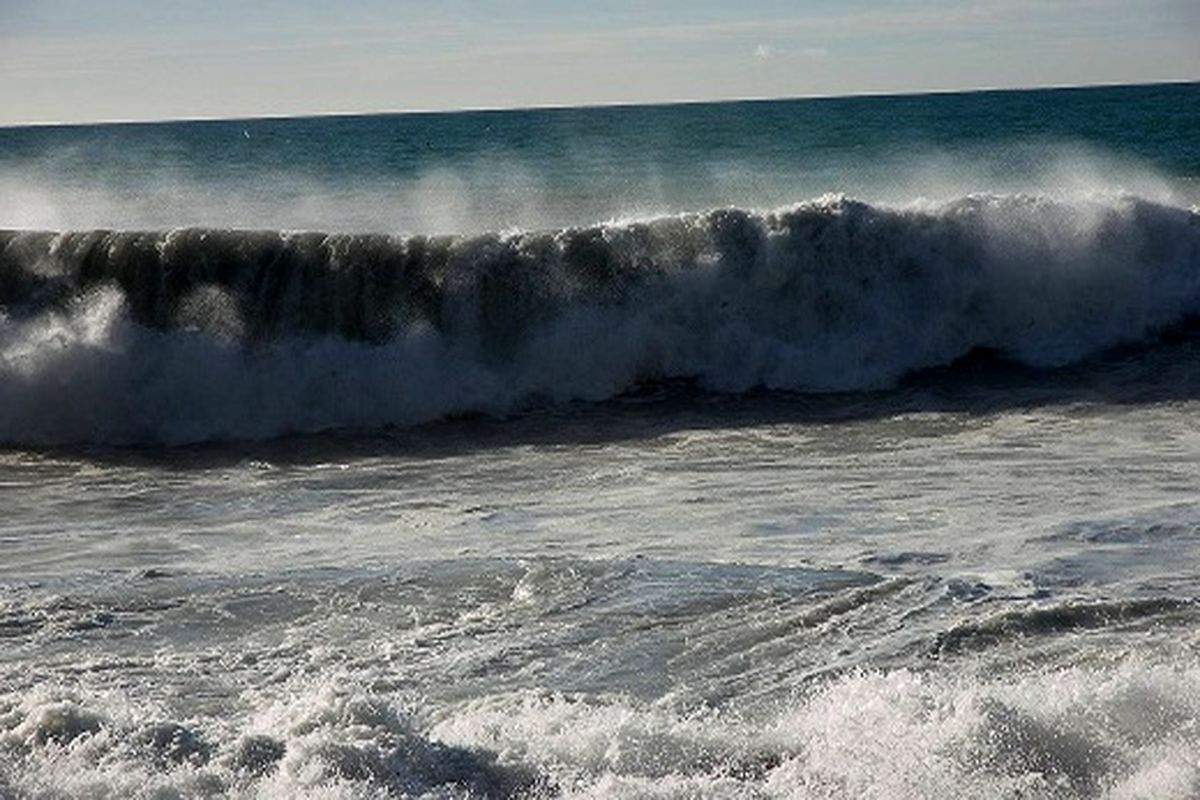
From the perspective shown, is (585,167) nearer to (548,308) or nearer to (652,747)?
(548,308)

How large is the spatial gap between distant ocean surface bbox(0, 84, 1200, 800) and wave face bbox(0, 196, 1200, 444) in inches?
1.6

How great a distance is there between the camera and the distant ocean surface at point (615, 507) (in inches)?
252

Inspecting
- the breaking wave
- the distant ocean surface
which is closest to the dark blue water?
the distant ocean surface

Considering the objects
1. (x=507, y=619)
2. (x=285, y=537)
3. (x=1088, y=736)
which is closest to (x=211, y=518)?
(x=285, y=537)

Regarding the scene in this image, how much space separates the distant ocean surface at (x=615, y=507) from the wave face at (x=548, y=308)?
0.13 ft

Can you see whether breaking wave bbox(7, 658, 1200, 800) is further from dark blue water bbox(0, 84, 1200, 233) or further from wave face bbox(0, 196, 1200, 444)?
dark blue water bbox(0, 84, 1200, 233)

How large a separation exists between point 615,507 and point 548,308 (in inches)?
232

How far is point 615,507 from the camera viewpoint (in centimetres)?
1082

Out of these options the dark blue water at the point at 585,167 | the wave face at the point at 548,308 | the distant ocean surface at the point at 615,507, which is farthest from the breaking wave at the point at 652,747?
the dark blue water at the point at 585,167

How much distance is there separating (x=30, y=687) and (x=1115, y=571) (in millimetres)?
5157

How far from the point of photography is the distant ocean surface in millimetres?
6406

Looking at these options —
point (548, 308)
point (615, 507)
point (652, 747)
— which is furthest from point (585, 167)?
point (652, 747)

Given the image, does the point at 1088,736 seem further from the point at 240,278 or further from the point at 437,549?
the point at 240,278

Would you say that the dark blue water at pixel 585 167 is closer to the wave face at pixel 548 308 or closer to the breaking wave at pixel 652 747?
the wave face at pixel 548 308
